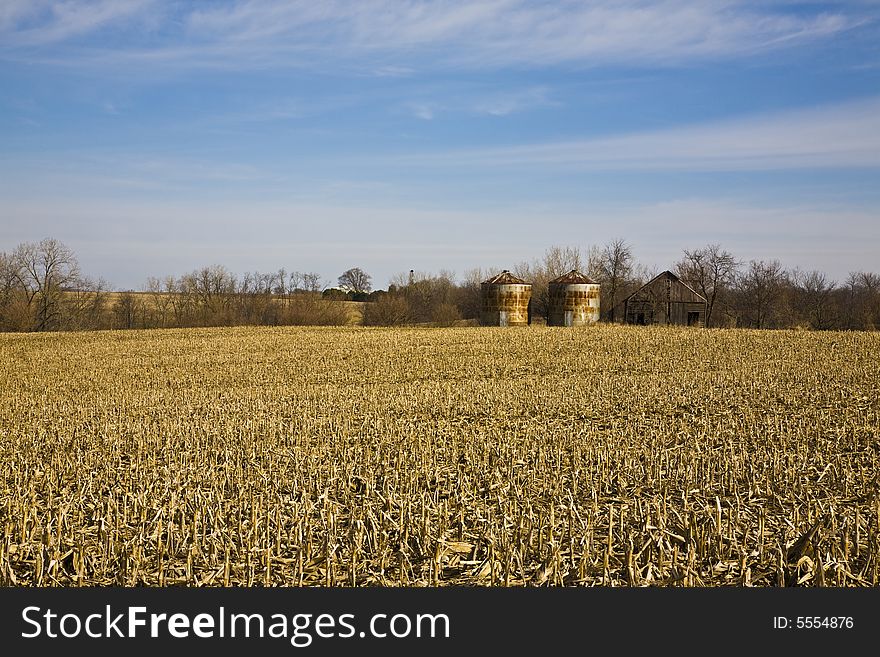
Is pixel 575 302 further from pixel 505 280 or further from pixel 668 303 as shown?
pixel 668 303

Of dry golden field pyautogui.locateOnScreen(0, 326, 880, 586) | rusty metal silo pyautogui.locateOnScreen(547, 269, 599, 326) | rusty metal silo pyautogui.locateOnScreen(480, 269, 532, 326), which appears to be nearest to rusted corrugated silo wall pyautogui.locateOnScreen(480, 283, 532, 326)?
rusty metal silo pyautogui.locateOnScreen(480, 269, 532, 326)

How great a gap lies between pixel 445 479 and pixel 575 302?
1803 inches

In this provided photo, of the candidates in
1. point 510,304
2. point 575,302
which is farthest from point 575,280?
point 510,304

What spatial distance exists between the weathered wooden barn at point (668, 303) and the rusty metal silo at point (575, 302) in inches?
105

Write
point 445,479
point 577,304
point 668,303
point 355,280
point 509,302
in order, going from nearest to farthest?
1. point 445,479
2. point 668,303
3. point 577,304
4. point 509,302
5. point 355,280

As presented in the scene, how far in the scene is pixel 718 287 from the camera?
69250 millimetres

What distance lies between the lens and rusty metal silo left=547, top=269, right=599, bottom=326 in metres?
55.3

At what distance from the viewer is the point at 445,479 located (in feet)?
35.5

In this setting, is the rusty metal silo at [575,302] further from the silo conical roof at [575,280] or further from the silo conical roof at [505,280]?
the silo conical roof at [505,280]

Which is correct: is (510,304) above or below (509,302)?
below

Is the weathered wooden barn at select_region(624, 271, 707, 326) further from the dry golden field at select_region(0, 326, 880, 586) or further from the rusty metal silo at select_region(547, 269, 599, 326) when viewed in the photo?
the dry golden field at select_region(0, 326, 880, 586)

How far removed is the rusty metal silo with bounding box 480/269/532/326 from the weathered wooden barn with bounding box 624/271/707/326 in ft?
24.9

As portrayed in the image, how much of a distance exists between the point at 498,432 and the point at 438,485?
4103 mm

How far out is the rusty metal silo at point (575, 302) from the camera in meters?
55.3
